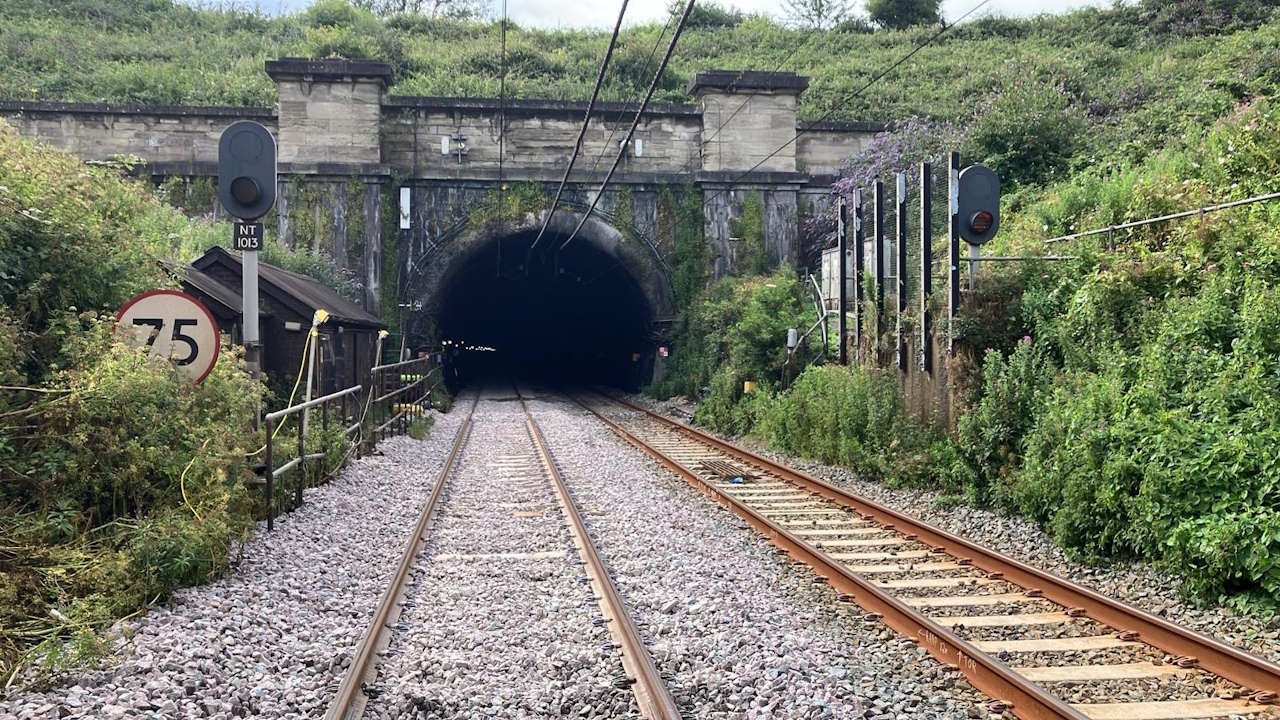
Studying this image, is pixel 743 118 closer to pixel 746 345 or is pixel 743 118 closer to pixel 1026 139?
pixel 1026 139

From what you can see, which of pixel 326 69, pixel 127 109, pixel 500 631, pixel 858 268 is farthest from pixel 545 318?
pixel 500 631

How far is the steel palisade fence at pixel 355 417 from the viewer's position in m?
8.97

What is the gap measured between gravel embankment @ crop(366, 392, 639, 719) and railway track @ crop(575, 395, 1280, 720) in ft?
6.30

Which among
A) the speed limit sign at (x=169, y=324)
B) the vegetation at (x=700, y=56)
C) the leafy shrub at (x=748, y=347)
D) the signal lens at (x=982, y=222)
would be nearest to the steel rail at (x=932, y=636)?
the signal lens at (x=982, y=222)

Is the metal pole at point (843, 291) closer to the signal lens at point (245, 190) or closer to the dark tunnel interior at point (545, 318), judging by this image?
the signal lens at point (245, 190)

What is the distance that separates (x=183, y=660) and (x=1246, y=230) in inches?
378

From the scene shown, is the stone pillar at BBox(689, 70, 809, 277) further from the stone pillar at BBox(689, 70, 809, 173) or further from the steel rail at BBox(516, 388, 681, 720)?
the steel rail at BBox(516, 388, 681, 720)

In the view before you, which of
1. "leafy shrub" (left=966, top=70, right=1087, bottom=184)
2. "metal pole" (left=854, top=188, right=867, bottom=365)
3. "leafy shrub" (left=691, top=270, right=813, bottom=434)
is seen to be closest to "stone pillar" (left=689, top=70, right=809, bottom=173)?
"leafy shrub" (left=691, top=270, right=813, bottom=434)

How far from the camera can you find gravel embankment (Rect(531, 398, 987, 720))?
16.8 ft

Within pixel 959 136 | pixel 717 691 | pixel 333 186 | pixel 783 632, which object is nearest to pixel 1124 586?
pixel 783 632

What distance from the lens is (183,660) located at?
5.34m

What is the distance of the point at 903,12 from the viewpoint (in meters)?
55.1

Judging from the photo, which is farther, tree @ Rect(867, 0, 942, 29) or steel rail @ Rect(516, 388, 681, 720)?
tree @ Rect(867, 0, 942, 29)

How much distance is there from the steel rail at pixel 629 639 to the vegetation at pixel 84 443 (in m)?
2.76
